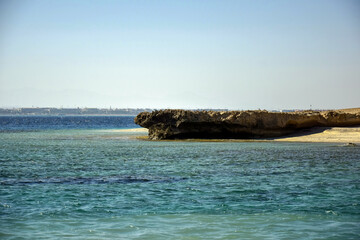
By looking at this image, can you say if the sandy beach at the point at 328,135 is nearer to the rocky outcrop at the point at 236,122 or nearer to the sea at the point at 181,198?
the rocky outcrop at the point at 236,122

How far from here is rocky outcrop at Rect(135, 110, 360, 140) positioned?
41.3m

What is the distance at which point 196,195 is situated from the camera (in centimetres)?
1547

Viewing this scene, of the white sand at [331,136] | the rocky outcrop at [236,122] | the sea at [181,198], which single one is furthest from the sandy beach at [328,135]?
the sea at [181,198]

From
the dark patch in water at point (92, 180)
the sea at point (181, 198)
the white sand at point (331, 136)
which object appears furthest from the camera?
the white sand at point (331, 136)

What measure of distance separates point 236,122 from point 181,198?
26.6m

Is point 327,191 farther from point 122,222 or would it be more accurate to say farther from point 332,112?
point 332,112

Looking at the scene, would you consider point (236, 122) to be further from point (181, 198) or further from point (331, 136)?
point (181, 198)

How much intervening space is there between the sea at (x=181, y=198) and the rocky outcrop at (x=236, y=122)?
15.1 m

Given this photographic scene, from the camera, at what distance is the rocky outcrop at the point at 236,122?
4131 centimetres

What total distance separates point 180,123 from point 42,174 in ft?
72.8

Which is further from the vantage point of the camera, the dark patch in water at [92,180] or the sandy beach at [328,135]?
the sandy beach at [328,135]

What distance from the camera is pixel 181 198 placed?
49.1ft

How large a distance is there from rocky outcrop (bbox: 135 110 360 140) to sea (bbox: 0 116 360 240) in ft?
49.4

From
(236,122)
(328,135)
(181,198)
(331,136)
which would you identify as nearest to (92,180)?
(181,198)
